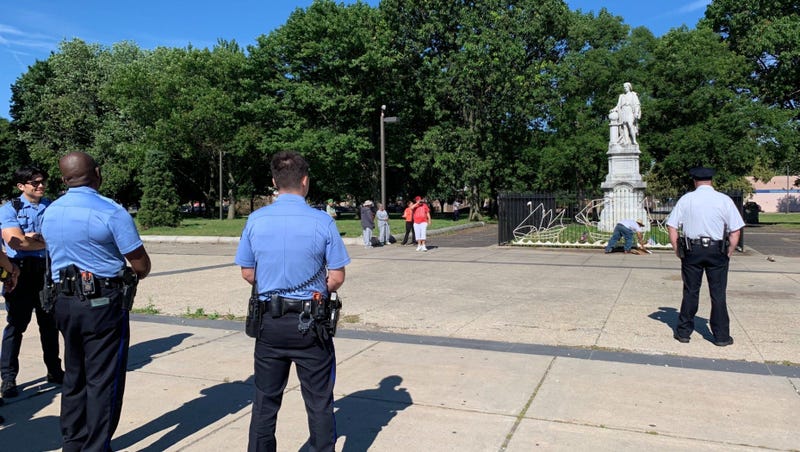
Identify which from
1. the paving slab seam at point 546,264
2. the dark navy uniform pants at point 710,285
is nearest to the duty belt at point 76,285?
the dark navy uniform pants at point 710,285

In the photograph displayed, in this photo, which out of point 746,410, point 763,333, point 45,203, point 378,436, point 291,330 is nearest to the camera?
point 291,330

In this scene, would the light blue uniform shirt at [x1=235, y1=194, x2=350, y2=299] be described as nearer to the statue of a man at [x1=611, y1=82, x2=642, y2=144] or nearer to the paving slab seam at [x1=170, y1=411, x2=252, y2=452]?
the paving slab seam at [x1=170, y1=411, x2=252, y2=452]

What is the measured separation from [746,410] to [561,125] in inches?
1330

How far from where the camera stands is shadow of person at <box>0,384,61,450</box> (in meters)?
3.81

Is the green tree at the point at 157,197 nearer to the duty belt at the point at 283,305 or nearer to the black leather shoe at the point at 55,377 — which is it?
the black leather shoe at the point at 55,377

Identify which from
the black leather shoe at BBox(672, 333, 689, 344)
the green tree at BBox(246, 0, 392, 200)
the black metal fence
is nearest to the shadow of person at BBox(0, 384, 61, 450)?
the black leather shoe at BBox(672, 333, 689, 344)

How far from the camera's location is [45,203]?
502cm

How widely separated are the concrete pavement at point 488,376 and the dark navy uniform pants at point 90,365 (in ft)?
1.82

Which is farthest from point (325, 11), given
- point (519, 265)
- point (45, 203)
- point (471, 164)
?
point (45, 203)

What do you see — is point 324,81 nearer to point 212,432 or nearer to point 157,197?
point 157,197

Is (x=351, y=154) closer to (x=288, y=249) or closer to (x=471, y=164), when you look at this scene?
(x=471, y=164)

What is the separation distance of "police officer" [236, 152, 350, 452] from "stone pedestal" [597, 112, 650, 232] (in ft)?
62.0

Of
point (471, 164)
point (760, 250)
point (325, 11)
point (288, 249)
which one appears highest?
point (325, 11)

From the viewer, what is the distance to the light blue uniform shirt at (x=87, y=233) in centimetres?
324
